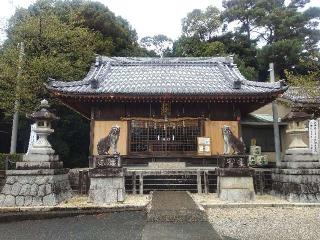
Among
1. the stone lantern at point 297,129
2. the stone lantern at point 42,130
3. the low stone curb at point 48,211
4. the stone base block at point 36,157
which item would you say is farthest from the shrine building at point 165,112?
the low stone curb at point 48,211

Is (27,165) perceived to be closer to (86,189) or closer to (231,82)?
(86,189)

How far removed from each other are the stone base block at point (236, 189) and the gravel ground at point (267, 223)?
4.83 ft

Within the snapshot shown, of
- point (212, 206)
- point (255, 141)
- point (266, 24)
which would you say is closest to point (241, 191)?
point (212, 206)

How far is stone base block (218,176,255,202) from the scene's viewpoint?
12172 millimetres

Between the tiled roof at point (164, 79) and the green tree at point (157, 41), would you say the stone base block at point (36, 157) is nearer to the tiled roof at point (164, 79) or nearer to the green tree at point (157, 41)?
the tiled roof at point (164, 79)

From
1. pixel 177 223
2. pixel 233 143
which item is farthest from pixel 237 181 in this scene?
pixel 177 223

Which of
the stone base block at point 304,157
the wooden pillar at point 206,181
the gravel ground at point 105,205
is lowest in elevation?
the gravel ground at point 105,205

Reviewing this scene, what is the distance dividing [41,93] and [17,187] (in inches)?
456

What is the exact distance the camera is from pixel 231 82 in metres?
18.0

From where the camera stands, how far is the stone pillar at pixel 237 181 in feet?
40.0

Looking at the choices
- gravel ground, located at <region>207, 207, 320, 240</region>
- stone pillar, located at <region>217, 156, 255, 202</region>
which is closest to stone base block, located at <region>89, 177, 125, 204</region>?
gravel ground, located at <region>207, 207, 320, 240</region>

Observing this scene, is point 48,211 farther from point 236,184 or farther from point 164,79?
point 164,79

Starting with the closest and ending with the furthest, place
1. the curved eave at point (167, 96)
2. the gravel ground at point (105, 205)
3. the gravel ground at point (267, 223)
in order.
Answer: the gravel ground at point (267, 223) → the gravel ground at point (105, 205) → the curved eave at point (167, 96)

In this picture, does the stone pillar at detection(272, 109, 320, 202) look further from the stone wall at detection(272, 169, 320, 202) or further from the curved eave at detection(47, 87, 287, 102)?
the curved eave at detection(47, 87, 287, 102)
